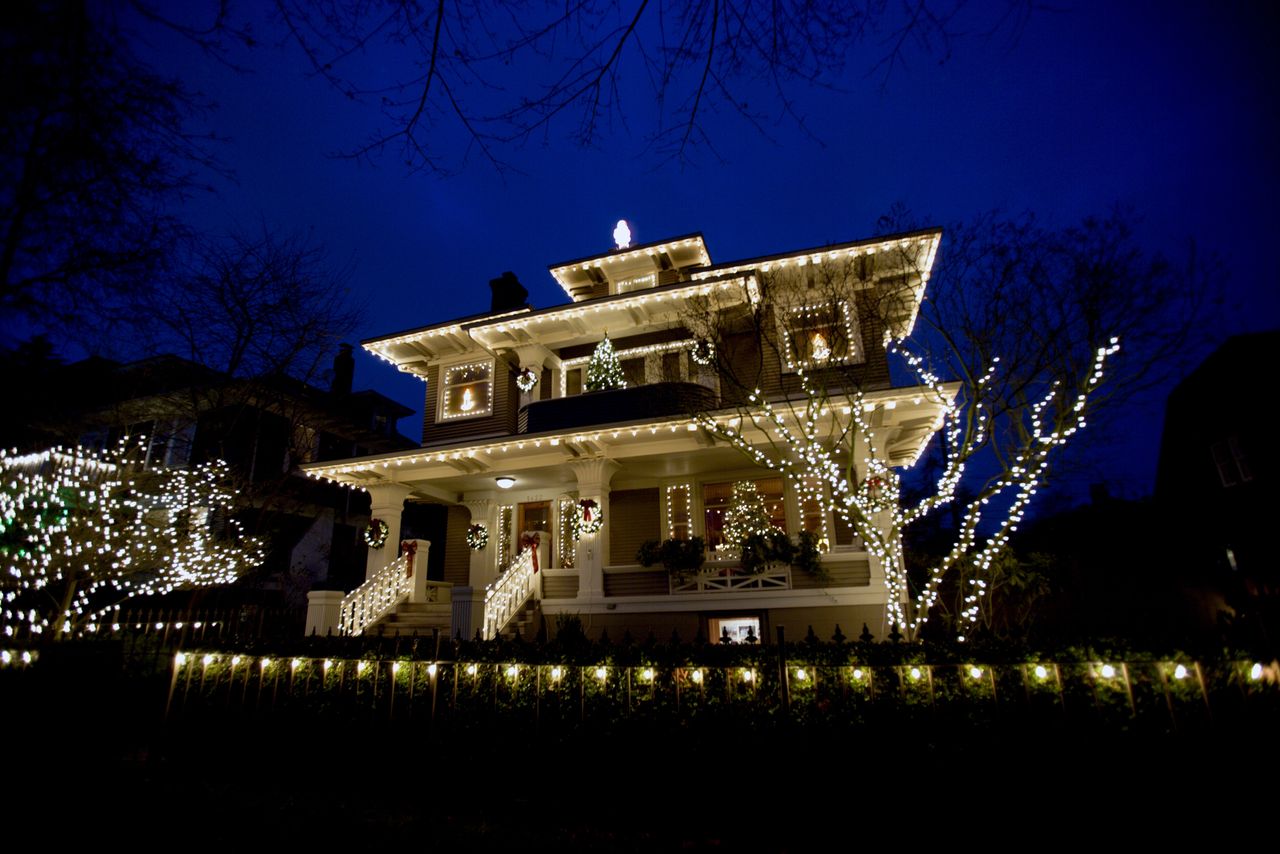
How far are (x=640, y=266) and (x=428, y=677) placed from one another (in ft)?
43.9

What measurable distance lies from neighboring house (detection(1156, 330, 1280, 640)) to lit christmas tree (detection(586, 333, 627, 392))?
1903 cm

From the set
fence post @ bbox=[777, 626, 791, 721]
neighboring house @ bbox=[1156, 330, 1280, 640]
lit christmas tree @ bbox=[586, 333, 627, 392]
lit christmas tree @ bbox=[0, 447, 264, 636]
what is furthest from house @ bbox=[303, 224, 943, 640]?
neighboring house @ bbox=[1156, 330, 1280, 640]

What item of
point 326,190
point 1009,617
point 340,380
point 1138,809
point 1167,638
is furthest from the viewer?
point 340,380

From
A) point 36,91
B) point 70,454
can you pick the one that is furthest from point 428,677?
point 70,454

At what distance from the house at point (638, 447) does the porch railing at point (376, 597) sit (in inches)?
1.6

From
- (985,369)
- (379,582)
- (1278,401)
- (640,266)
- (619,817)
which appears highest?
(640,266)

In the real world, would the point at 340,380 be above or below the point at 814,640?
above

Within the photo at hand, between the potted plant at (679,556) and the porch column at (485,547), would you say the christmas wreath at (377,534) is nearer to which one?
the porch column at (485,547)

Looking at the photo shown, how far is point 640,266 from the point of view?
17172 millimetres

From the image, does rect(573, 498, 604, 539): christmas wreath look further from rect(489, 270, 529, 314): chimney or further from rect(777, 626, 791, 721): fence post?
rect(489, 270, 529, 314): chimney

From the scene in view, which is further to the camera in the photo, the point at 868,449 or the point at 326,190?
the point at 868,449

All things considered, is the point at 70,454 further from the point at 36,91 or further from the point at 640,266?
the point at 640,266

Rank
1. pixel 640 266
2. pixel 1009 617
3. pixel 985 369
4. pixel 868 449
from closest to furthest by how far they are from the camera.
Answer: pixel 985 369
pixel 868 449
pixel 1009 617
pixel 640 266

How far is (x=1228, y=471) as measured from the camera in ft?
71.6
